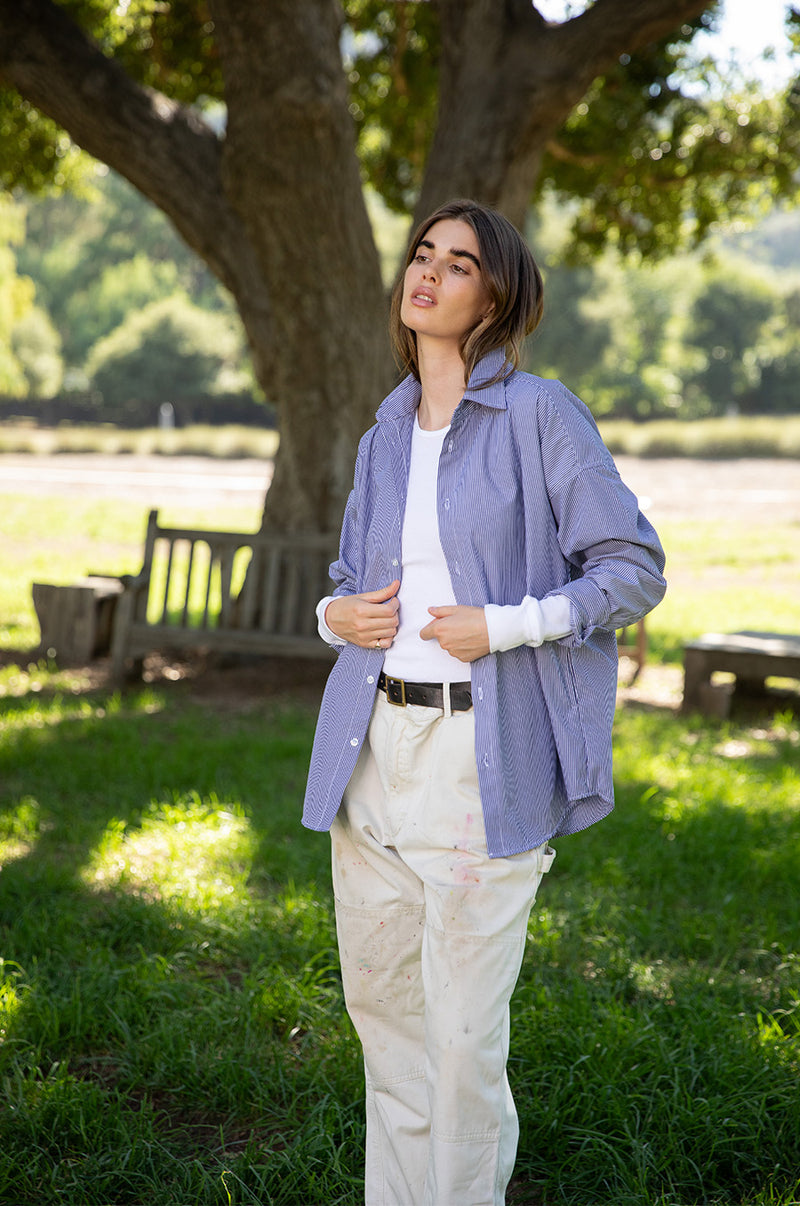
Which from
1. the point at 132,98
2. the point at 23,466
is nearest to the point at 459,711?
the point at 132,98

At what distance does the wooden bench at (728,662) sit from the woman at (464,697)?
5.57m

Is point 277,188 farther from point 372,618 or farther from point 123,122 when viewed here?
point 372,618

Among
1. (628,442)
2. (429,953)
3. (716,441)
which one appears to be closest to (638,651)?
(429,953)

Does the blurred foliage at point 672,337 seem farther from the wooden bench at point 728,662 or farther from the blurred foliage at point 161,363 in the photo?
the wooden bench at point 728,662

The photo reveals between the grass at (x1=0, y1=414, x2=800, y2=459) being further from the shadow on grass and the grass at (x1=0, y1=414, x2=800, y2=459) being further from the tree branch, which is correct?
the shadow on grass

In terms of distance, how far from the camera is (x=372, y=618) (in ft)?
7.49

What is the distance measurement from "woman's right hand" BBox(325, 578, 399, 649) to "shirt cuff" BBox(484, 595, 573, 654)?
0.76 ft

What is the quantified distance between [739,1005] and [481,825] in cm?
179

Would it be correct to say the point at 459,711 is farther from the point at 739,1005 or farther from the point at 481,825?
the point at 739,1005

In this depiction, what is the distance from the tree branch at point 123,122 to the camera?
7445mm

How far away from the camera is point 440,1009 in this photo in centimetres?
215

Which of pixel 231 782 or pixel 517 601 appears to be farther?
pixel 231 782

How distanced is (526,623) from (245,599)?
592 cm

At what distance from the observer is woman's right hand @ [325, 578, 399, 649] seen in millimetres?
2279
